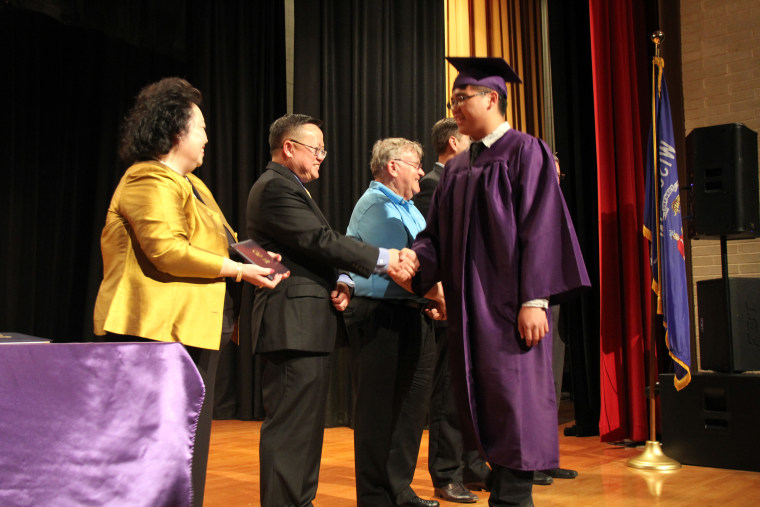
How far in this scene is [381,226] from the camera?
9.47 feet

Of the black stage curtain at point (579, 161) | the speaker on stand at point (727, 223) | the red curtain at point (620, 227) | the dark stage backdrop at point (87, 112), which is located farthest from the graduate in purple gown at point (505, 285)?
the dark stage backdrop at point (87, 112)

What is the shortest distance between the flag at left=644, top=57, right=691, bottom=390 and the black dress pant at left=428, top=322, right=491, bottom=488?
1.56m

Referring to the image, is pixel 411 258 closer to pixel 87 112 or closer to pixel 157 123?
pixel 157 123

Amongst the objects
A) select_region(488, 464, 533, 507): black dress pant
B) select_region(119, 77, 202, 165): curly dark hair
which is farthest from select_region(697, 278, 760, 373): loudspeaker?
select_region(119, 77, 202, 165): curly dark hair

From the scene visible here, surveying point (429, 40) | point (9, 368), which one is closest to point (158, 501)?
point (9, 368)

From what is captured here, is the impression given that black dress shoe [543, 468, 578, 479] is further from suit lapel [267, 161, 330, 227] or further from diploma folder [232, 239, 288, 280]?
diploma folder [232, 239, 288, 280]

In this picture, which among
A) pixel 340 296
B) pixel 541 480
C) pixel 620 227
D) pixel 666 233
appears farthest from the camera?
pixel 620 227

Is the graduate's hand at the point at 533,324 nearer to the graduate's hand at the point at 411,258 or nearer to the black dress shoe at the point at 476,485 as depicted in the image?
the graduate's hand at the point at 411,258

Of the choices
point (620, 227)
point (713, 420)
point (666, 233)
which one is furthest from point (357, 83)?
point (713, 420)

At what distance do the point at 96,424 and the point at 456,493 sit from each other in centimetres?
220

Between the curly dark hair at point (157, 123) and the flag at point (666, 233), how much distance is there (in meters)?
3.15

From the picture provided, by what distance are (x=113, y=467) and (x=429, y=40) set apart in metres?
5.45

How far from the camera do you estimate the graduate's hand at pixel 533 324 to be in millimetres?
2008

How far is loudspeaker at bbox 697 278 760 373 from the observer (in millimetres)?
4156
